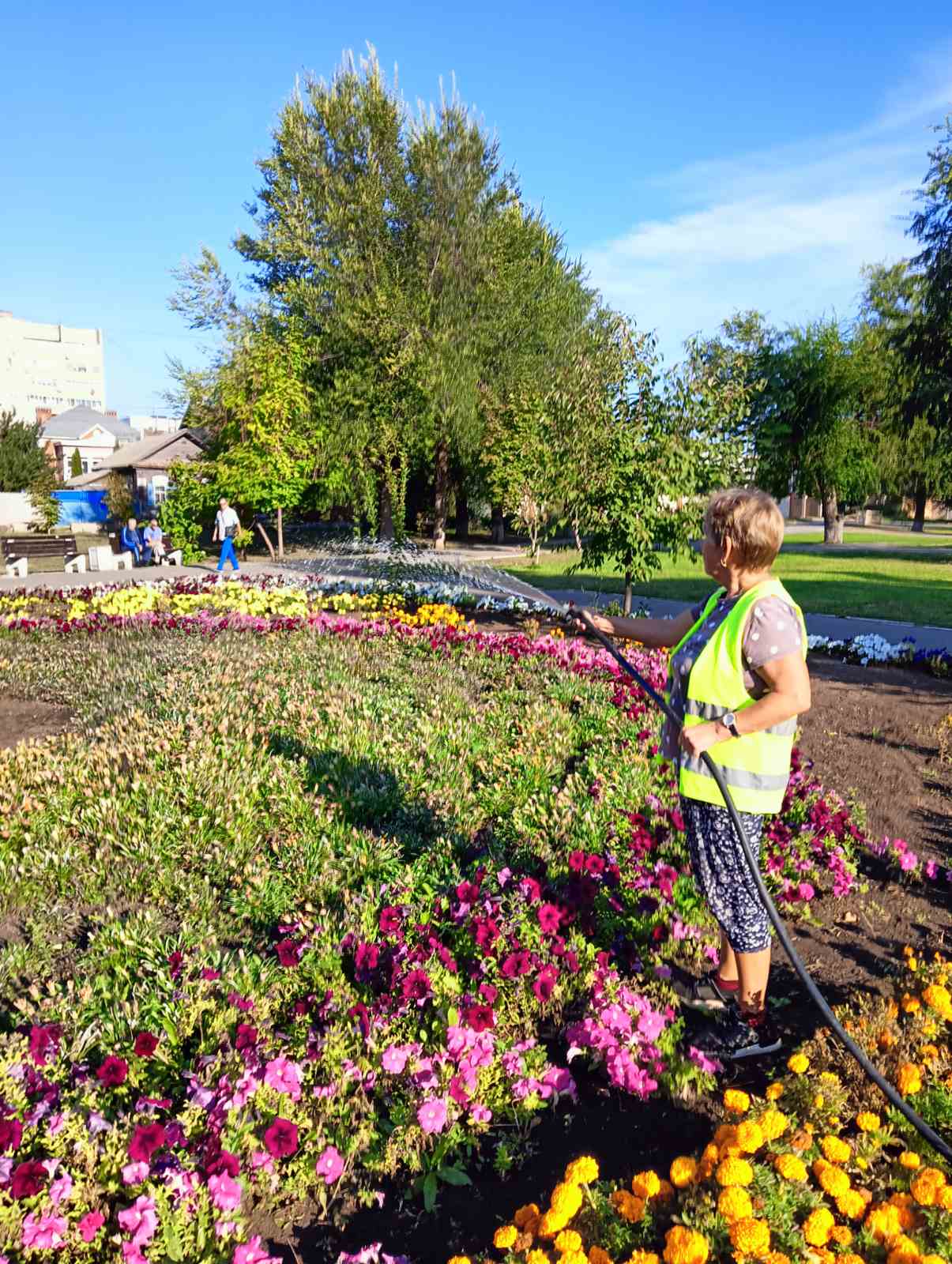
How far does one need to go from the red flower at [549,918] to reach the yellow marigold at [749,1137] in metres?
1.24

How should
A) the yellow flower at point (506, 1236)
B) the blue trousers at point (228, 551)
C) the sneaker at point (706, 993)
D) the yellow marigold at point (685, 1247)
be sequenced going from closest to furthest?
the yellow marigold at point (685, 1247), the yellow flower at point (506, 1236), the sneaker at point (706, 993), the blue trousers at point (228, 551)

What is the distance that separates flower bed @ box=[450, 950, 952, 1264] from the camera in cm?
203

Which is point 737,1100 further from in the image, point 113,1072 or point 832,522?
point 832,522

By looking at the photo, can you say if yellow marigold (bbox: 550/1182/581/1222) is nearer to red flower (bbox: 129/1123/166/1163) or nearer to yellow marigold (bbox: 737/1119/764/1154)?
yellow marigold (bbox: 737/1119/764/1154)

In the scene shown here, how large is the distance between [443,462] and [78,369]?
416ft

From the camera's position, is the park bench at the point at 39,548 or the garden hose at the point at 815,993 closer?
the garden hose at the point at 815,993

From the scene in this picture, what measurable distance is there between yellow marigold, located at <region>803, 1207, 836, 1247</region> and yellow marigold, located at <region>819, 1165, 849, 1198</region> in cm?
7

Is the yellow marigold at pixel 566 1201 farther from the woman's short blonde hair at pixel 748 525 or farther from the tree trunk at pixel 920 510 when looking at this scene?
the tree trunk at pixel 920 510

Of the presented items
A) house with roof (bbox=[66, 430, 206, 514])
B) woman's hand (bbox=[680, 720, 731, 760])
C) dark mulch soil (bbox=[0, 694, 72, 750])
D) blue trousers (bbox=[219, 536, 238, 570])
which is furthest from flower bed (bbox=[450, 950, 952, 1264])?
house with roof (bbox=[66, 430, 206, 514])

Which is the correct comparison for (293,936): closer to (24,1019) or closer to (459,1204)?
(24,1019)

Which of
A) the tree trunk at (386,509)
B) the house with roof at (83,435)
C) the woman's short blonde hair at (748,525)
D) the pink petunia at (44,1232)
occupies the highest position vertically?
the house with roof at (83,435)

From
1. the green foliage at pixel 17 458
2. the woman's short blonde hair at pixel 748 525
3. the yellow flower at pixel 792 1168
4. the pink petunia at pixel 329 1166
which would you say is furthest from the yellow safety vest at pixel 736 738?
the green foliage at pixel 17 458

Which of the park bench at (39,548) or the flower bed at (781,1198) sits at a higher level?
the park bench at (39,548)

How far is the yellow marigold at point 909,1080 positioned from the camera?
2656mm
